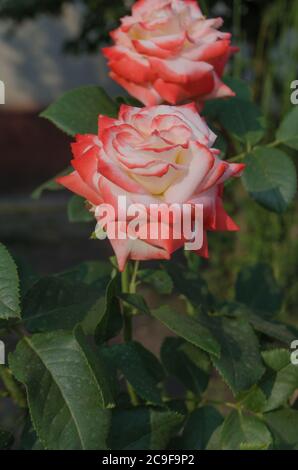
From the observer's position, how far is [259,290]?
43.9 inches

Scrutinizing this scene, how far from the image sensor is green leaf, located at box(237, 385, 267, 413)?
0.82 metres

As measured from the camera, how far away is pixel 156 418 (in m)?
0.77

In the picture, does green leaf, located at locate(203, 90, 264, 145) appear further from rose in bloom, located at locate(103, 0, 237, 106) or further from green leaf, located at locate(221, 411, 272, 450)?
green leaf, located at locate(221, 411, 272, 450)

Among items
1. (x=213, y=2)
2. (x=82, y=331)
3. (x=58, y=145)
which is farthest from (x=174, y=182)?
(x=58, y=145)

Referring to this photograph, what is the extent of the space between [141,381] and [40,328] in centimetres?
11

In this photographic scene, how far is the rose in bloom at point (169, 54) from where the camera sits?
2.72ft

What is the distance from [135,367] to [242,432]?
0.13 m

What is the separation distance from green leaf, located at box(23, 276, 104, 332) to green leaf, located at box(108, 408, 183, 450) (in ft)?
0.36

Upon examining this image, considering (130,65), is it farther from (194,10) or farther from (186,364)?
(186,364)

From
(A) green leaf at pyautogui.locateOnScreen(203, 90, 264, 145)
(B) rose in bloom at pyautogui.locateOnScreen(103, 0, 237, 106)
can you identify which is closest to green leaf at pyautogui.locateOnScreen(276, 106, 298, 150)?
(A) green leaf at pyautogui.locateOnScreen(203, 90, 264, 145)

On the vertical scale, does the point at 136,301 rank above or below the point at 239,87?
below

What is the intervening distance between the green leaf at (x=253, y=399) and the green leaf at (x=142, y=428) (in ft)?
0.27

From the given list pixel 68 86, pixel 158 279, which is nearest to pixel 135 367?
pixel 158 279

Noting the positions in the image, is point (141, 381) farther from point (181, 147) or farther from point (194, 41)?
point (194, 41)
